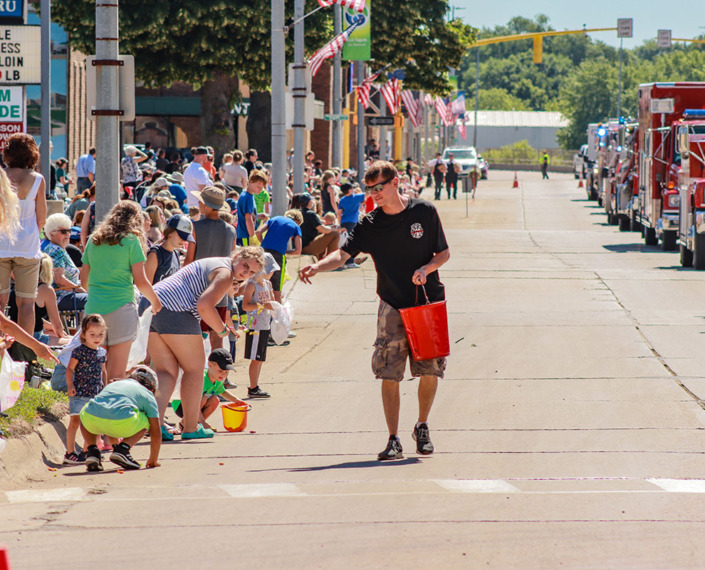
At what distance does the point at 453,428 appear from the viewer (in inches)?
378

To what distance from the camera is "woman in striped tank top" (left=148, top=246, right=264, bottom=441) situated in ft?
28.6

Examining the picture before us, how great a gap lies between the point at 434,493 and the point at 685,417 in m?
3.53

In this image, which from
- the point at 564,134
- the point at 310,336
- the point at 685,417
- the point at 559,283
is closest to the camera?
the point at 685,417

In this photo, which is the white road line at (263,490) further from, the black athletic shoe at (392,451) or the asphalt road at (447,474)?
the black athletic shoe at (392,451)

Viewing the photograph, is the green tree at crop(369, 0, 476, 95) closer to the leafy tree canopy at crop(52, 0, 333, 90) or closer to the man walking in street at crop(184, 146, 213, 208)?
the leafy tree canopy at crop(52, 0, 333, 90)

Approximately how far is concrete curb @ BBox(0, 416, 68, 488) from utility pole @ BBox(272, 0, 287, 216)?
11798mm

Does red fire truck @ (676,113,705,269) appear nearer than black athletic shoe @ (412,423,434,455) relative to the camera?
No

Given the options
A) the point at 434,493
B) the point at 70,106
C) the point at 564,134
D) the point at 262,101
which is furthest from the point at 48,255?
the point at 564,134

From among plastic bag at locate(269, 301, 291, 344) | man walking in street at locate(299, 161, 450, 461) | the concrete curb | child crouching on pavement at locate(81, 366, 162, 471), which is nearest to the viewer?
the concrete curb

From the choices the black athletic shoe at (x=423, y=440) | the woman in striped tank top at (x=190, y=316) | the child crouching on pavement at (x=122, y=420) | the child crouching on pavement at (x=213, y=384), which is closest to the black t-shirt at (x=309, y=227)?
the child crouching on pavement at (x=213, y=384)

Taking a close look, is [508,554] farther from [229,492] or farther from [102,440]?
[102,440]

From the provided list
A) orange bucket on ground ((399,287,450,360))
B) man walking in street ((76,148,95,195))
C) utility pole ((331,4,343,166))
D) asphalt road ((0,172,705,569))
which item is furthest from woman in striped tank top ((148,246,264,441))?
utility pole ((331,4,343,166))

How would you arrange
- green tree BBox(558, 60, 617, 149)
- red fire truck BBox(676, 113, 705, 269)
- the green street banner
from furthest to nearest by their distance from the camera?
green tree BBox(558, 60, 617, 149)
the green street banner
red fire truck BBox(676, 113, 705, 269)

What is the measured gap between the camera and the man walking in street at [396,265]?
8.33m
